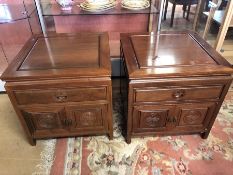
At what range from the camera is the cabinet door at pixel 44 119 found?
1121 millimetres

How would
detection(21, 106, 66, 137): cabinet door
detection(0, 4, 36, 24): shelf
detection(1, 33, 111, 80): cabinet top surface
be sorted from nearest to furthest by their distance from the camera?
detection(1, 33, 111, 80): cabinet top surface, detection(21, 106, 66, 137): cabinet door, detection(0, 4, 36, 24): shelf

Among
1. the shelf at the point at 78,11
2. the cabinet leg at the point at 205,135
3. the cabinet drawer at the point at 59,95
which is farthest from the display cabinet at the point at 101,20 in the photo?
the cabinet leg at the point at 205,135

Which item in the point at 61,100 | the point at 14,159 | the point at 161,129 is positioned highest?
the point at 61,100

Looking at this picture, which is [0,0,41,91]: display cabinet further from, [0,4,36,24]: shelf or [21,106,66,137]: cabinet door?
[21,106,66,137]: cabinet door

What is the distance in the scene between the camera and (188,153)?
1.27 m

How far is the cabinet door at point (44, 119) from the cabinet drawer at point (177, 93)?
1.56ft

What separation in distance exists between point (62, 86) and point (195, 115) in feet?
2.71

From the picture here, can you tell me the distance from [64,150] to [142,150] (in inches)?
20.9

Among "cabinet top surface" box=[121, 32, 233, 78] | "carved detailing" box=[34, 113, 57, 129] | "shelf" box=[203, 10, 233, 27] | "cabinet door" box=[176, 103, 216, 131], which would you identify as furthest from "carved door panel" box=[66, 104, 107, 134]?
"shelf" box=[203, 10, 233, 27]

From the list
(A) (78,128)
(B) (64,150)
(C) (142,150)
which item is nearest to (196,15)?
(C) (142,150)

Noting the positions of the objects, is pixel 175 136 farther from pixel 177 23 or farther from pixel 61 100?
pixel 177 23

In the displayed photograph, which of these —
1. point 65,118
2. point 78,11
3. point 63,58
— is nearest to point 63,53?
point 63,58

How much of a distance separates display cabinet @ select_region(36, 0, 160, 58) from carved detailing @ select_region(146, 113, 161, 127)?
0.75 m

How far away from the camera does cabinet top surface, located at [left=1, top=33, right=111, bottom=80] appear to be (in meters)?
0.98
